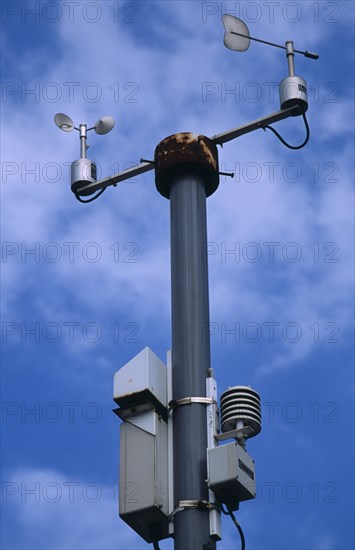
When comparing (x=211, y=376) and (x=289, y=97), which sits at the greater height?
(x=289, y=97)

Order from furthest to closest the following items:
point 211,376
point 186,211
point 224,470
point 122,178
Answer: point 122,178, point 186,211, point 211,376, point 224,470

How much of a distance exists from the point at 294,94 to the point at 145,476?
370cm

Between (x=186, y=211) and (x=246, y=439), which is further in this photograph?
(x=186, y=211)

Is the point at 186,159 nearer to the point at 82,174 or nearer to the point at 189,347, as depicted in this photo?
the point at 82,174

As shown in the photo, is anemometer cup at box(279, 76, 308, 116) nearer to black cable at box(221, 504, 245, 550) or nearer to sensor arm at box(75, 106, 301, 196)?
sensor arm at box(75, 106, 301, 196)

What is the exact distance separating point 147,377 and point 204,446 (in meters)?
0.71

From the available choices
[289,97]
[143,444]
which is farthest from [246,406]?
[289,97]

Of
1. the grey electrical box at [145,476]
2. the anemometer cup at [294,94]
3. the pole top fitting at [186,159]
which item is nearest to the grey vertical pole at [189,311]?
the pole top fitting at [186,159]

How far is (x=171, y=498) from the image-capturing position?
29.3 ft

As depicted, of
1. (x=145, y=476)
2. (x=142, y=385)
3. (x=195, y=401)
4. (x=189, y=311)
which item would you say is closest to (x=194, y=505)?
(x=145, y=476)

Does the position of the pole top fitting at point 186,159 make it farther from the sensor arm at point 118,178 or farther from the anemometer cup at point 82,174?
the anemometer cup at point 82,174

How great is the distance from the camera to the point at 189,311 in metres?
9.70

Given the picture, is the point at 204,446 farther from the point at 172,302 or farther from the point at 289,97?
the point at 289,97

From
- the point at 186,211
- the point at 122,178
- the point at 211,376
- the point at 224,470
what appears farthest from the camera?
the point at 122,178
